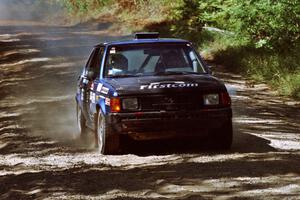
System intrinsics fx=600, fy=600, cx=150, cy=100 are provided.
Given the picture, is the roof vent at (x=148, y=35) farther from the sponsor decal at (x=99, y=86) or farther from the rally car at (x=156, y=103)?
the sponsor decal at (x=99, y=86)

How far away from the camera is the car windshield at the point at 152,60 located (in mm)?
9414

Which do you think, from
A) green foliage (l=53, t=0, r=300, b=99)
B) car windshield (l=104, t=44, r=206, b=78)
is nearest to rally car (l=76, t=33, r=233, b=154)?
car windshield (l=104, t=44, r=206, b=78)

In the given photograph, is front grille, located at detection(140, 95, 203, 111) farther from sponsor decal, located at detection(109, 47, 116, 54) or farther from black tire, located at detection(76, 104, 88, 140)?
black tire, located at detection(76, 104, 88, 140)

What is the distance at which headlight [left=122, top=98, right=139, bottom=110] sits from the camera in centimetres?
852

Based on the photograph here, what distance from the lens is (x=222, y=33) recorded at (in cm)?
2473

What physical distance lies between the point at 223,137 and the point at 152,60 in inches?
66.8

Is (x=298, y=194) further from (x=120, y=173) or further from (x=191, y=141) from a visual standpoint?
(x=191, y=141)

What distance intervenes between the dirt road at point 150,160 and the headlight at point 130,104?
0.77 metres

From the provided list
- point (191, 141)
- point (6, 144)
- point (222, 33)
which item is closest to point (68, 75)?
point (222, 33)

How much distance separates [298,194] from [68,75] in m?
16.3

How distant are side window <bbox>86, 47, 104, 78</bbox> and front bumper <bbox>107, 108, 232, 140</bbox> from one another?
148 cm

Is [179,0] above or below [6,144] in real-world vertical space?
above

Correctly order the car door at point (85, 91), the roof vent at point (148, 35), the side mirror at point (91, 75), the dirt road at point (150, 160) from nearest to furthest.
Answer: the dirt road at point (150, 160) < the side mirror at point (91, 75) < the car door at point (85, 91) < the roof vent at point (148, 35)

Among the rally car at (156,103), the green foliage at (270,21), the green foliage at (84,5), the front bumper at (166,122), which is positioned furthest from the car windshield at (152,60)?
the green foliage at (84,5)
